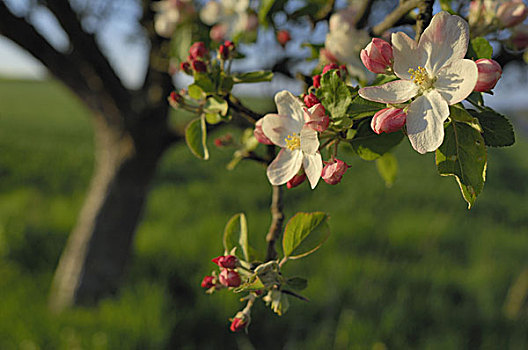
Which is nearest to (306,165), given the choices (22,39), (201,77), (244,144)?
(201,77)

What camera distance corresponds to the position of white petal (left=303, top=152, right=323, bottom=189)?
663 millimetres

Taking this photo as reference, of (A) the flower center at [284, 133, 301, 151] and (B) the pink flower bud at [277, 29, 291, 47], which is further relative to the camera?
(B) the pink flower bud at [277, 29, 291, 47]

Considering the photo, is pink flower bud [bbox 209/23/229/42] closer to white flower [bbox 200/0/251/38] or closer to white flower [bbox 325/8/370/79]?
white flower [bbox 200/0/251/38]

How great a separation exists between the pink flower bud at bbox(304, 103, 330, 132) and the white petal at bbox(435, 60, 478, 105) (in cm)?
15

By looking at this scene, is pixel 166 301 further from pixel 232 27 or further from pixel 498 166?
pixel 498 166

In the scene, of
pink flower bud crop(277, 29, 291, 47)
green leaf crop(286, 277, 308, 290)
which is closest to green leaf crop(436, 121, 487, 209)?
green leaf crop(286, 277, 308, 290)

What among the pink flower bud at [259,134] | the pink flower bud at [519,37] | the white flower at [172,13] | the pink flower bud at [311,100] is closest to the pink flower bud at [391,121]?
the pink flower bud at [311,100]

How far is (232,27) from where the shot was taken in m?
1.36

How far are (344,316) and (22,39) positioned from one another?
2670 millimetres

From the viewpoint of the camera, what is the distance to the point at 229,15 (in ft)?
4.49

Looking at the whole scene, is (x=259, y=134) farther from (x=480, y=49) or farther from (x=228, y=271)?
(x=480, y=49)

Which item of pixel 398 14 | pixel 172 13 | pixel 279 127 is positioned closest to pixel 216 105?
pixel 279 127

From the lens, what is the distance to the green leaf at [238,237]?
34.3 inches

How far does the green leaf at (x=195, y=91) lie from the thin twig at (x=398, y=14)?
0.39 meters
